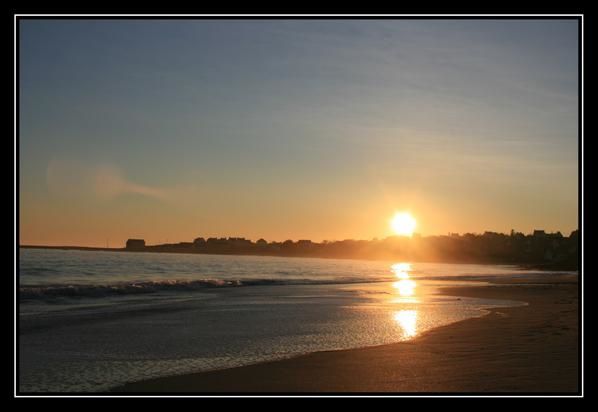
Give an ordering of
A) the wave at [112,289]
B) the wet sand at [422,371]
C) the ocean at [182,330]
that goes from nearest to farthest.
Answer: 1. the wet sand at [422,371]
2. the ocean at [182,330]
3. the wave at [112,289]

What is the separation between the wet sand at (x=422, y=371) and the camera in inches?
399

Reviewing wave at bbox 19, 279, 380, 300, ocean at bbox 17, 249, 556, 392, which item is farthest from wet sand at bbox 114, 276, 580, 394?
wave at bbox 19, 279, 380, 300

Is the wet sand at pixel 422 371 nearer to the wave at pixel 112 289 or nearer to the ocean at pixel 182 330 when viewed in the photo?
the ocean at pixel 182 330

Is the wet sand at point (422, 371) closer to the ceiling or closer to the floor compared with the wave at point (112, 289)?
closer to the ceiling

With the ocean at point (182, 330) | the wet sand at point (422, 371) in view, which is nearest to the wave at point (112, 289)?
the ocean at point (182, 330)

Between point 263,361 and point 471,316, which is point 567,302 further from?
point 263,361

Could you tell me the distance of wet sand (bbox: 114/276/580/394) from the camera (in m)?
10.1

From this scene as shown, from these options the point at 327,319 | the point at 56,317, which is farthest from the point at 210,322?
the point at 56,317

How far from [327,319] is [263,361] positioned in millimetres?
8398

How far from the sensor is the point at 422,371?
37.0 feet

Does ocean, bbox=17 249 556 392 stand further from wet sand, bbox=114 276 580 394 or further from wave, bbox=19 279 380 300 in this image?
wet sand, bbox=114 276 580 394

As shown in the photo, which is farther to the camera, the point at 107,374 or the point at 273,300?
the point at 273,300
